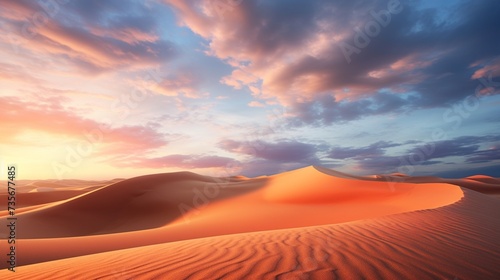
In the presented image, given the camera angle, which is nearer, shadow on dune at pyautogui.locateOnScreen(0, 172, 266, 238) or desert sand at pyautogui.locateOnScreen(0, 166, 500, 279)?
desert sand at pyautogui.locateOnScreen(0, 166, 500, 279)

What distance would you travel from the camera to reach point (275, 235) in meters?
5.35

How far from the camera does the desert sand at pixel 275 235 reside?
3146 mm

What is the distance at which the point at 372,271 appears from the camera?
2.93 m

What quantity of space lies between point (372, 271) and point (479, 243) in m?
2.56

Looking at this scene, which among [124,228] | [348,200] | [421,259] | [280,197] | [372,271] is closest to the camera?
[372,271]

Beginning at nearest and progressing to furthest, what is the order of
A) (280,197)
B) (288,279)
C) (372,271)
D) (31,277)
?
(288,279) < (372,271) < (31,277) < (280,197)

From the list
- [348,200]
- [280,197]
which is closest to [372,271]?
[348,200]

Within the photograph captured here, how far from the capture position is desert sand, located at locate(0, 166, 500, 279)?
3146mm

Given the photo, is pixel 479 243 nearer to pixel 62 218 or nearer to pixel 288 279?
pixel 288 279

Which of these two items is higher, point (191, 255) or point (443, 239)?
point (191, 255)

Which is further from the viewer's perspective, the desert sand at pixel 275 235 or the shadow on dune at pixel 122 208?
the shadow on dune at pixel 122 208

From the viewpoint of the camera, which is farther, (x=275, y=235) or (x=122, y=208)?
(x=122, y=208)

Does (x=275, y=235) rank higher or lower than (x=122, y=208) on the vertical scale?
lower

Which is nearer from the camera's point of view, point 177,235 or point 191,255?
point 191,255
